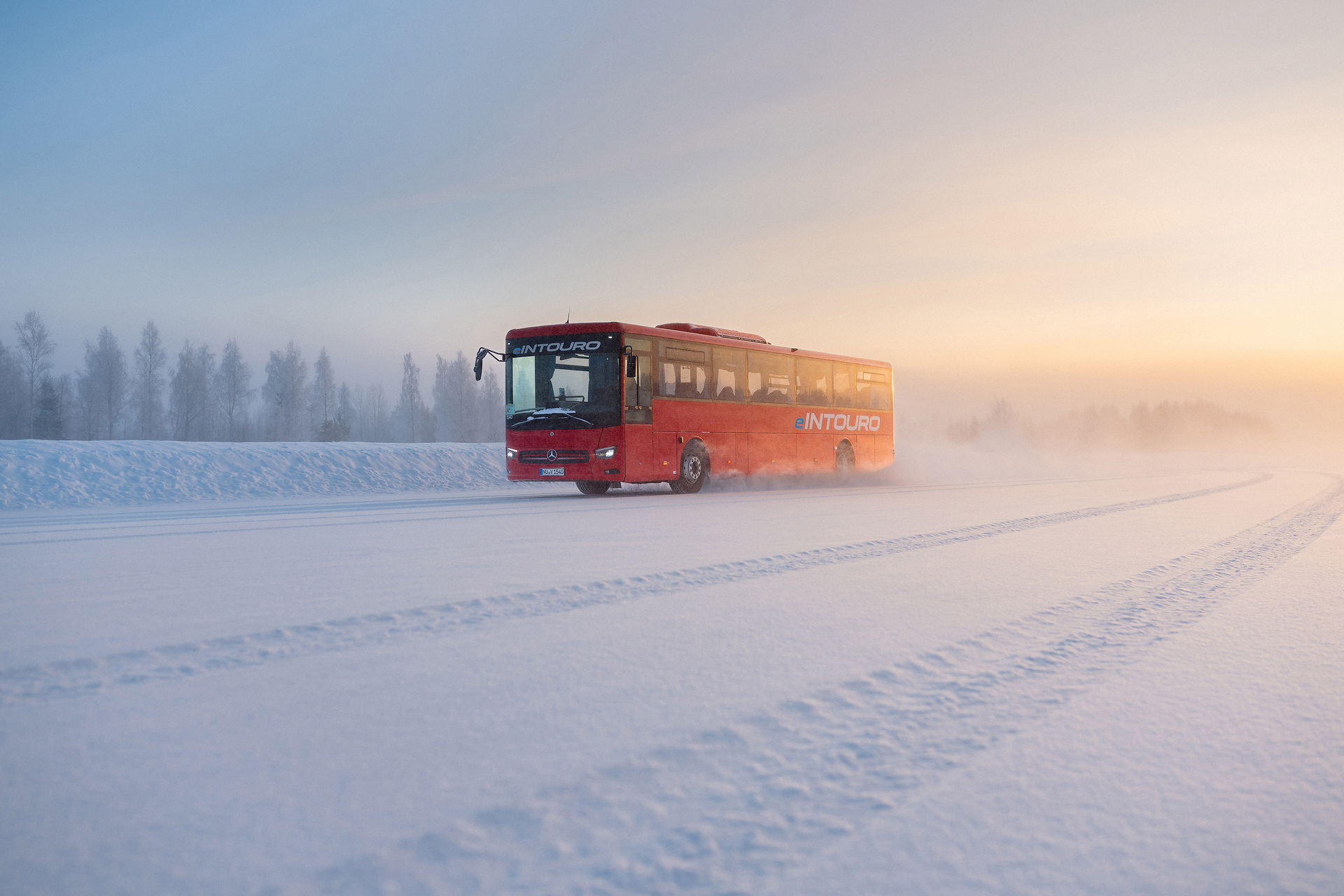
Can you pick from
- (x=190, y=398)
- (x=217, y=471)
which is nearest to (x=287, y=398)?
(x=190, y=398)

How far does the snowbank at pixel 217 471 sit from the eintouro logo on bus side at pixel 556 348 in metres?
6.52

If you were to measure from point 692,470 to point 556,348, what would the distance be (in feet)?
13.0

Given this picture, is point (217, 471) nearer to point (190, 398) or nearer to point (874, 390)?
point (874, 390)

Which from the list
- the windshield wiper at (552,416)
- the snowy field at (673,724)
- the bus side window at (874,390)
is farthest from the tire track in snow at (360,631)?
the bus side window at (874,390)

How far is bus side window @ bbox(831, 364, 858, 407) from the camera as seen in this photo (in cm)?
2405

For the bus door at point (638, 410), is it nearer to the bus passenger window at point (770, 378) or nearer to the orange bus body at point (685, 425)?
the orange bus body at point (685, 425)

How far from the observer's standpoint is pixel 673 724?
3.54m

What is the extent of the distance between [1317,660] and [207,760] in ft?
16.8

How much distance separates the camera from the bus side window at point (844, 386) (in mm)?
24047

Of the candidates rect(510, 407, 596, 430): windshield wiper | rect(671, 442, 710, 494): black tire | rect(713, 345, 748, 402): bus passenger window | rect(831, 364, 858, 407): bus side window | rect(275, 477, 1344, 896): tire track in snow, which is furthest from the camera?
rect(831, 364, 858, 407): bus side window

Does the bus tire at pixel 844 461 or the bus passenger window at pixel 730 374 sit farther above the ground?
the bus passenger window at pixel 730 374

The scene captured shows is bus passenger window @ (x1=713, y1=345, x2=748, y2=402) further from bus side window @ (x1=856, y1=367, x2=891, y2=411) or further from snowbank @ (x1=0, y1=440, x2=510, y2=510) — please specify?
snowbank @ (x1=0, y1=440, x2=510, y2=510)

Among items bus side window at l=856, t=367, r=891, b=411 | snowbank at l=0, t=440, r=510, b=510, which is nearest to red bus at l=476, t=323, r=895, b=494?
bus side window at l=856, t=367, r=891, b=411

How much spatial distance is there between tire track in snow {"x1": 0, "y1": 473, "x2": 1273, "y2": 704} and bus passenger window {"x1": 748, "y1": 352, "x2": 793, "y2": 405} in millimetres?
12658
